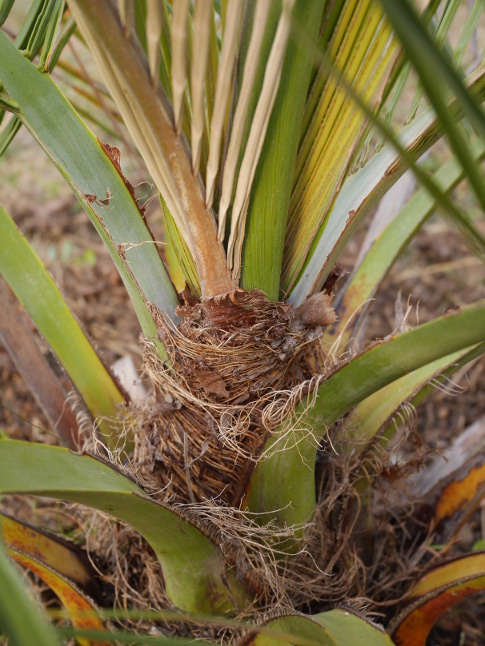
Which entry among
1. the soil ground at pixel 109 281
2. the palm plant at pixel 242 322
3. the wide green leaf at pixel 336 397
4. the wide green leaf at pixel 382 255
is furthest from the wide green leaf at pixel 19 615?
the soil ground at pixel 109 281

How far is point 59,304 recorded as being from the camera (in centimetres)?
81

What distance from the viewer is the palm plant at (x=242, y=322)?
1.54 ft

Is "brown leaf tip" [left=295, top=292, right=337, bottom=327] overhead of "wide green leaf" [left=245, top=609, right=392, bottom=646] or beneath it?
overhead

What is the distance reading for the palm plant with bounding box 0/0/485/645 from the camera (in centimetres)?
47

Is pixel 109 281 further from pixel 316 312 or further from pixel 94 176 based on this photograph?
pixel 316 312

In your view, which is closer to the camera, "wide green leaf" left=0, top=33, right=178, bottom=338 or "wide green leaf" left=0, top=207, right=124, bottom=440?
"wide green leaf" left=0, top=33, right=178, bottom=338

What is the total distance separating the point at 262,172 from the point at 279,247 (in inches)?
3.4

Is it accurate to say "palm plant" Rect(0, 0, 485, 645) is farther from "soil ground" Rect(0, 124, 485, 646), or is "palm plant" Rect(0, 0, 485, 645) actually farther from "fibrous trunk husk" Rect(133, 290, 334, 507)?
"soil ground" Rect(0, 124, 485, 646)

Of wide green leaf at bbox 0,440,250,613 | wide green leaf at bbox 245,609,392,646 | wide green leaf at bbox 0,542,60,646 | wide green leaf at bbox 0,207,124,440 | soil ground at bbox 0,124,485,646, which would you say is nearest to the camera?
wide green leaf at bbox 0,542,60,646

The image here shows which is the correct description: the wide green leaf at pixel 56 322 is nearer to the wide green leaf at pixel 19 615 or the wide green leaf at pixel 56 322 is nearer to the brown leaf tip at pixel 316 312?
Result: the brown leaf tip at pixel 316 312

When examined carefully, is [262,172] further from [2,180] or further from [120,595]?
[2,180]

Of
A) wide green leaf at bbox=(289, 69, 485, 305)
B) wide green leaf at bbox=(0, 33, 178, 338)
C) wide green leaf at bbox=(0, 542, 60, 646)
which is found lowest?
wide green leaf at bbox=(0, 542, 60, 646)

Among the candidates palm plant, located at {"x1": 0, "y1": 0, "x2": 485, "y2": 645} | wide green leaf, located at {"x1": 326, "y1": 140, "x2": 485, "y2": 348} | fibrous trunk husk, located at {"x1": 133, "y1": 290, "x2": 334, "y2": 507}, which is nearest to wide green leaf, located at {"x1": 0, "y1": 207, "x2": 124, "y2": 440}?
palm plant, located at {"x1": 0, "y1": 0, "x2": 485, "y2": 645}

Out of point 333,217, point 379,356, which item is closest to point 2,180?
point 333,217
